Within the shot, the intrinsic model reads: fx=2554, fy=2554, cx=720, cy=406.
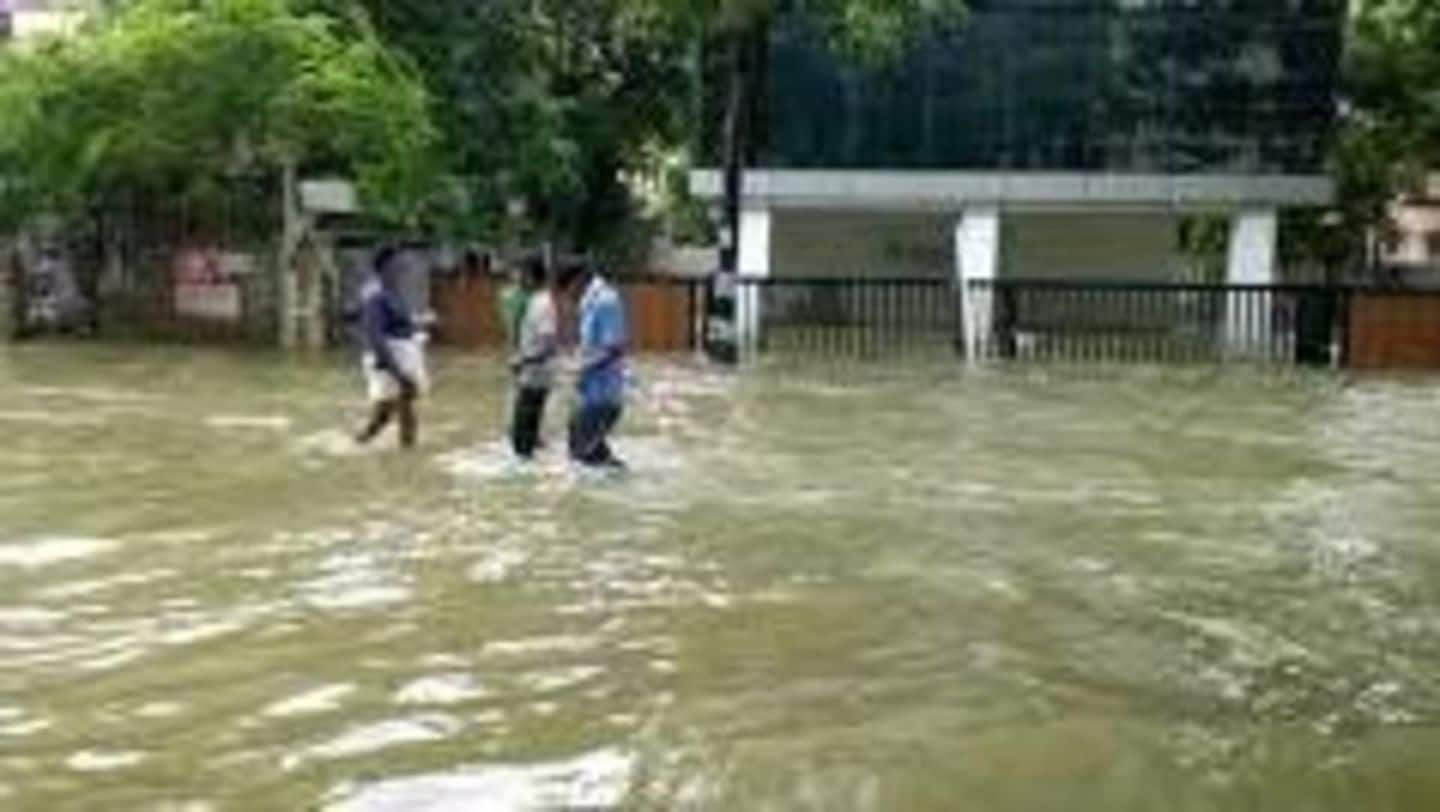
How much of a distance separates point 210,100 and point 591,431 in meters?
14.0

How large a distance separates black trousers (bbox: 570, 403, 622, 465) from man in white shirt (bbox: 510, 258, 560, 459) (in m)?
0.47

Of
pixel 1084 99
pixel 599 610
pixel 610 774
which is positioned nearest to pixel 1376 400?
pixel 1084 99

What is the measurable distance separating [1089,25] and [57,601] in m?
27.7

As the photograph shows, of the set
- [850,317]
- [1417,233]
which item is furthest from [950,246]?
[1417,233]

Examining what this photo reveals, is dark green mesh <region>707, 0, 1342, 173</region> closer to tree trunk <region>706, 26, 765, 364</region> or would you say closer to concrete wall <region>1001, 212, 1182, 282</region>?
concrete wall <region>1001, 212, 1182, 282</region>

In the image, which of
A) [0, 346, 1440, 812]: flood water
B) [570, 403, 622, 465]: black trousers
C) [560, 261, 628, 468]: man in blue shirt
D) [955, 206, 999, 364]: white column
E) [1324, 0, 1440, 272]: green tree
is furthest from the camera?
[1324, 0, 1440, 272]: green tree

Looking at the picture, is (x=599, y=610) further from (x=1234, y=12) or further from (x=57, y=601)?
(x=1234, y=12)

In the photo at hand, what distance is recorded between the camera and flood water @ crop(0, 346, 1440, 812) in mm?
8742

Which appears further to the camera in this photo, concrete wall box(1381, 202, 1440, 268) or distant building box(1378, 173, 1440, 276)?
concrete wall box(1381, 202, 1440, 268)

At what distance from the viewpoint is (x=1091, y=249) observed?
41.3 meters

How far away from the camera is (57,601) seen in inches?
476

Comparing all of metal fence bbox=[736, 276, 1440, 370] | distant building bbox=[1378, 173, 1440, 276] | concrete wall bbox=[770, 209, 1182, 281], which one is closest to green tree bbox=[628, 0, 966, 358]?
metal fence bbox=[736, 276, 1440, 370]

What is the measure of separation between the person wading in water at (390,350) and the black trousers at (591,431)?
1.86m

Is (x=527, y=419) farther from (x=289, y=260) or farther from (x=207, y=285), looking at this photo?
(x=207, y=285)
